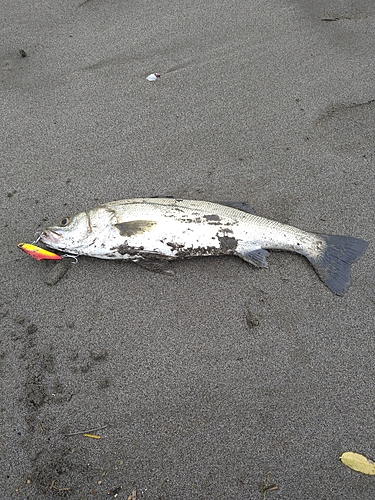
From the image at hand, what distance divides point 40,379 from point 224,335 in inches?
58.4

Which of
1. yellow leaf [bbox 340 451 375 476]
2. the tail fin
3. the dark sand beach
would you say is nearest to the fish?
the tail fin

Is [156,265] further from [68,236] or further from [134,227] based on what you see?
[68,236]

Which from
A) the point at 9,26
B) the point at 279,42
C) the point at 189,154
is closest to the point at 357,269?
the point at 189,154

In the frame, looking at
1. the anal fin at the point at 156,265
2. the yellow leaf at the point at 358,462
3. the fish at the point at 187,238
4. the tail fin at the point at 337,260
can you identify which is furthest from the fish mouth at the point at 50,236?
the yellow leaf at the point at 358,462

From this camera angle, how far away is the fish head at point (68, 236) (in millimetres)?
3576

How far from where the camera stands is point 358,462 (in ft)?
9.15

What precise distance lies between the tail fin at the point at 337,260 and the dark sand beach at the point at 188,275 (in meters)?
0.10

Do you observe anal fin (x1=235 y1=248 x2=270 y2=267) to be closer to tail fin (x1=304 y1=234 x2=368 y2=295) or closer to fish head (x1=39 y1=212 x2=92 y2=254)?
tail fin (x1=304 y1=234 x2=368 y2=295)

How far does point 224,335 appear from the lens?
331 centimetres

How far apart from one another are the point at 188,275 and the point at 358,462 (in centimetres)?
191

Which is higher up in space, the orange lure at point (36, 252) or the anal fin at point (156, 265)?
the orange lure at point (36, 252)

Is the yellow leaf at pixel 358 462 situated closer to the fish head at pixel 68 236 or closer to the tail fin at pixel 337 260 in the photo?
the tail fin at pixel 337 260

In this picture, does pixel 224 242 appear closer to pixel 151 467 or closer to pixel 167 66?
pixel 151 467

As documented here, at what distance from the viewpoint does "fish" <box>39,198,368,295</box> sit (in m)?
3.53
